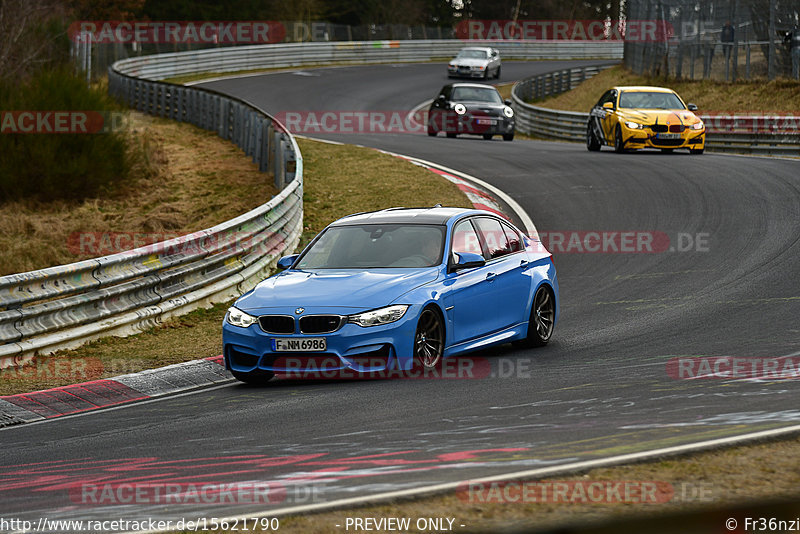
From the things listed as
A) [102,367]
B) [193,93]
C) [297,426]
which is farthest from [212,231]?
[193,93]

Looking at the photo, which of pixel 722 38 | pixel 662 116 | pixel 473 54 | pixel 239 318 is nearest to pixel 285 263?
pixel 239 318

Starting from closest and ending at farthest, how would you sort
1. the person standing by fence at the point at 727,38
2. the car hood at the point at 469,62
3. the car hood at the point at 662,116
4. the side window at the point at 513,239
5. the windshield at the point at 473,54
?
the side window at the point at 513,239
the car hood at the point at 662,116
the person standing by fence at the point at 727,38
the car hood at the point at 469,62
the windshield at the point at 473,54

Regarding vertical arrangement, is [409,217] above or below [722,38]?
below

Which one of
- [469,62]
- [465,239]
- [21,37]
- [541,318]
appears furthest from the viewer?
[469,62]

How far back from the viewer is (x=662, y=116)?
26.8 metres

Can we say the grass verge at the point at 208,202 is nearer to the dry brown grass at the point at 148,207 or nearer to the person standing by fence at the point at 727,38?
the dry brown grass at the point at 148,207

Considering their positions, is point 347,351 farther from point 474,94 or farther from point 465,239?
point 474,94

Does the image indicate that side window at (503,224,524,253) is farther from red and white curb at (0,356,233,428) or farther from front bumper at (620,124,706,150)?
front bumper at (620,124,706,150)

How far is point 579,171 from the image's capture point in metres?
24.1

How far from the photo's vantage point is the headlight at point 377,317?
30.9 feet

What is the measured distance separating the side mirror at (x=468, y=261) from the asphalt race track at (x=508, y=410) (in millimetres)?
844

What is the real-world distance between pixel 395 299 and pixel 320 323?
634 mm

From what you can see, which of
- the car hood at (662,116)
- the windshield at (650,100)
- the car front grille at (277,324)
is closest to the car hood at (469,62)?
the windshield at (650,100)

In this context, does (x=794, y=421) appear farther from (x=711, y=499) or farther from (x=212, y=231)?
(x=212, y=231)
